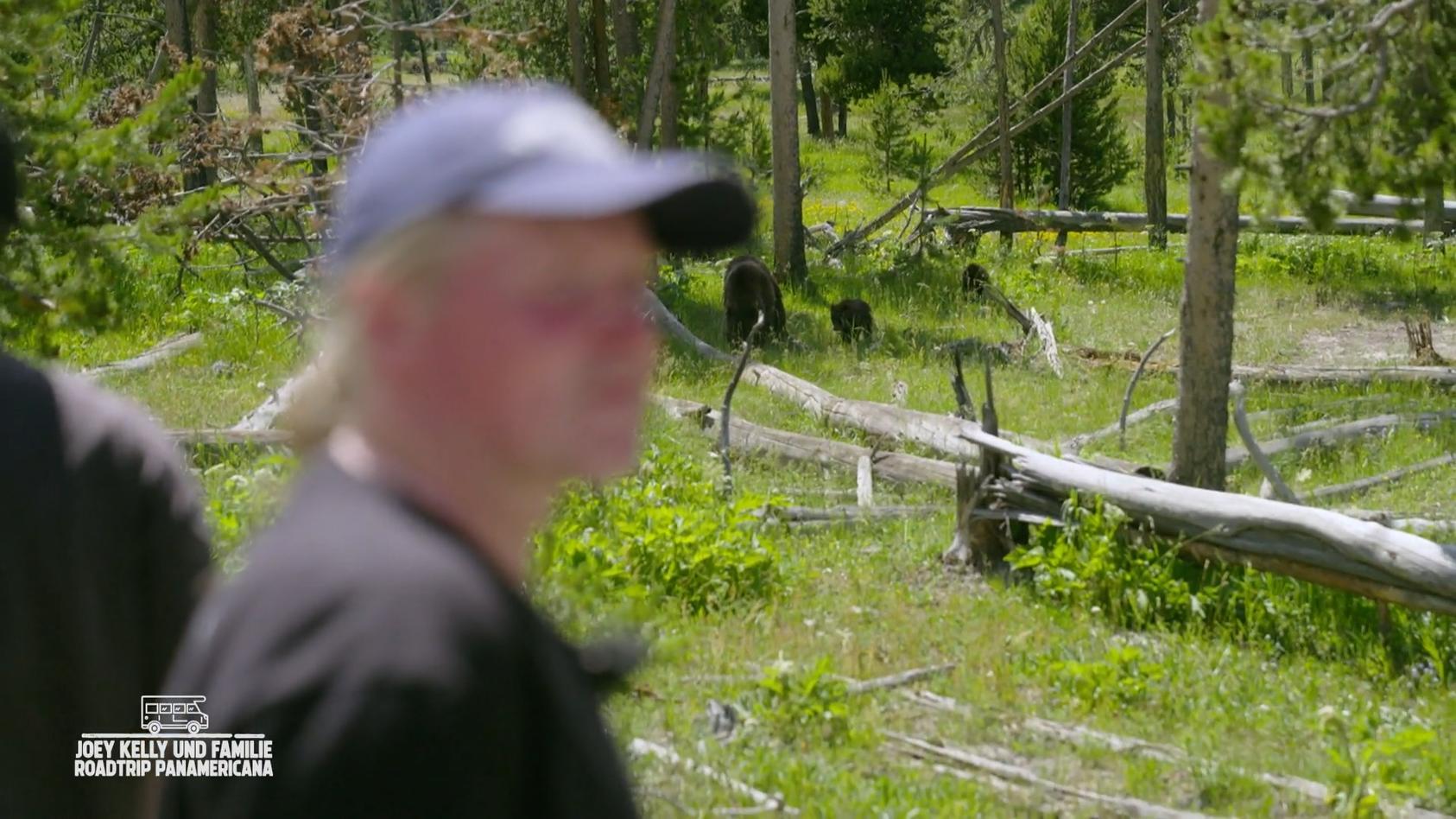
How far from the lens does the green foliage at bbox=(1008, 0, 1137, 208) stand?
125 ft

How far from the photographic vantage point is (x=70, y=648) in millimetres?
2465

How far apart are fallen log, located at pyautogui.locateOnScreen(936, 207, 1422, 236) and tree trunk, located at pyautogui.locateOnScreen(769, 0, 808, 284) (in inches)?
147

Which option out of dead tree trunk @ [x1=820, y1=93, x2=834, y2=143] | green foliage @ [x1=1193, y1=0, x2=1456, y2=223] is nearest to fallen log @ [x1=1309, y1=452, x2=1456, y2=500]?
green foliage @ [x1=1193, y1=0, x2=1456, y2=223]

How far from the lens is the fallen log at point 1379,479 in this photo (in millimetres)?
11062

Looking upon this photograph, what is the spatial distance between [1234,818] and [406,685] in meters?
5.29

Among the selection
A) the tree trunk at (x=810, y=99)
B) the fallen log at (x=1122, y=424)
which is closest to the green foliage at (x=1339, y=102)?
the fallen log at (x=1122, y=424)

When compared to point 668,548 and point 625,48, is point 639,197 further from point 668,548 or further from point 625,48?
point 625,48

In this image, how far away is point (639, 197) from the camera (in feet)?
4.66

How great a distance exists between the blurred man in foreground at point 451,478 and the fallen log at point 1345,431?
11162 mm

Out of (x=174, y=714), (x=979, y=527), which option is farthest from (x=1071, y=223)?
(x=174, y=714)

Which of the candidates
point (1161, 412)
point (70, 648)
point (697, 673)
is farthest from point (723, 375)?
point (70, 648)

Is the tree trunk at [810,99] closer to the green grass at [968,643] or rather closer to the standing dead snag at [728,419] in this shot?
the green grass at [968,643]

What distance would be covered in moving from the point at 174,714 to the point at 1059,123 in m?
38.2

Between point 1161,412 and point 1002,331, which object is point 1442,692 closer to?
point 1161,412
